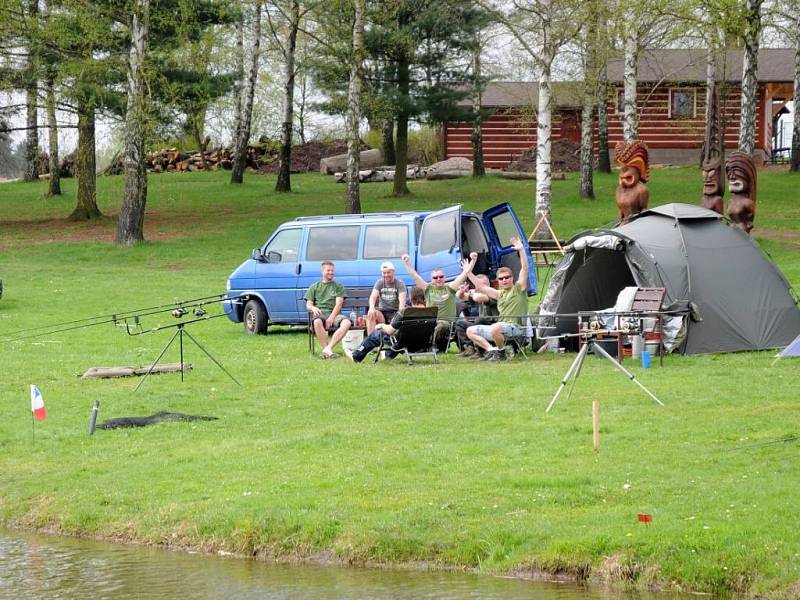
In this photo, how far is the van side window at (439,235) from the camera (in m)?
18.9

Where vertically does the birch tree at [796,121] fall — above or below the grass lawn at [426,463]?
above

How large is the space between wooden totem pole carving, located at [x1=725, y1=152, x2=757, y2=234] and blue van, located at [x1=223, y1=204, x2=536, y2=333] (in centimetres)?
293

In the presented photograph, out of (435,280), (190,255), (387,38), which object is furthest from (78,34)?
(435,280)

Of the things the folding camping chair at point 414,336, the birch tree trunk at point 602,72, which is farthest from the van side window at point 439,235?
the birch tree trunk at point 602,72

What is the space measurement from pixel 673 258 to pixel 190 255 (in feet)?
57.6

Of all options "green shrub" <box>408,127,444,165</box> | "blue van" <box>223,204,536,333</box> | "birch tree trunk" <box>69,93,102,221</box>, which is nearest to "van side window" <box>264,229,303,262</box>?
"blue van" <box>223,204,536,333</box>

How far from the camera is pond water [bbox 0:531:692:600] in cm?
834

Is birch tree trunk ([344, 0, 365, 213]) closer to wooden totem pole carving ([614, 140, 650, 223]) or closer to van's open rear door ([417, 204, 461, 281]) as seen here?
van's open rear door ([417, 204, 461, 281])

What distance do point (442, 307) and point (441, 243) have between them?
7.01 ft

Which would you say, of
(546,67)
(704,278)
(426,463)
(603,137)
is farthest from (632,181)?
(603,137)

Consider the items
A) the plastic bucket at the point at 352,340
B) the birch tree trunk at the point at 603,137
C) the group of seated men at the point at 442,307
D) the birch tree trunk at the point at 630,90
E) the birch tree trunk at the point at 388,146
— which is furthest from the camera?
the birch tree trunk at the point at 388,146

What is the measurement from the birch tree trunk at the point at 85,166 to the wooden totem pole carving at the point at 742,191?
64.9 ft

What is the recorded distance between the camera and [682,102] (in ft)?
180

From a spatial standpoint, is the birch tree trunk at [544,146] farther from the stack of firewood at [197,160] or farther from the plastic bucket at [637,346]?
the stack of firewood at [197,160]
